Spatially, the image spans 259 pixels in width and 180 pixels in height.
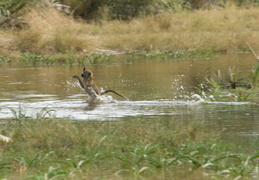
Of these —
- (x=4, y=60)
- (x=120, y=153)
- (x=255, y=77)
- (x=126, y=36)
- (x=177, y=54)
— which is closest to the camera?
(x=120, y=153)

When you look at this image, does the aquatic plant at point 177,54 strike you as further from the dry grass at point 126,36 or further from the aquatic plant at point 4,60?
the aquatic plant at point 4,60

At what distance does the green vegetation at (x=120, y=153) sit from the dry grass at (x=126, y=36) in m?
15.8

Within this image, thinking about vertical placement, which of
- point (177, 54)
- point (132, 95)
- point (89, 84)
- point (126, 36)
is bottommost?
point (177, 54)

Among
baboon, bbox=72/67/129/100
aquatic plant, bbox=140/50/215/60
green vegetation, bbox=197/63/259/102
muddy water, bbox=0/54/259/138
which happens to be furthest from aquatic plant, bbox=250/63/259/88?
aquatic plant, bbox=140/50/215/60

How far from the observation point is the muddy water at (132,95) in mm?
10297

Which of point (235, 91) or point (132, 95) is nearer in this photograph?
point (235, 91)

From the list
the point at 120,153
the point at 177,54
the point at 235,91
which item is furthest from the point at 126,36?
the point at 120,153

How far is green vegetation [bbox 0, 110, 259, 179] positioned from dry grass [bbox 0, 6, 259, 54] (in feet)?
51.9

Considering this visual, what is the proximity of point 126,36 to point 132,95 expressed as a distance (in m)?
13.5

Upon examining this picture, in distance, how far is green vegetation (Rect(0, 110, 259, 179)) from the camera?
651 centimetres

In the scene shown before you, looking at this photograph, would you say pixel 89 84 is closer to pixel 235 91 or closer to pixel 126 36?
pixel 235 91

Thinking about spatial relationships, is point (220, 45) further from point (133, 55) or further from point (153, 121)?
point (153, 121)

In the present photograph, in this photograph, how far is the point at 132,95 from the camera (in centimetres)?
1334

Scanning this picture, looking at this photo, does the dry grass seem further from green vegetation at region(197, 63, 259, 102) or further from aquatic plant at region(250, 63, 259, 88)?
aquatic plant at region(250, 63, 259, 88)
